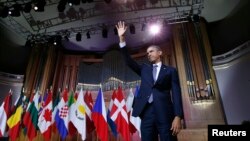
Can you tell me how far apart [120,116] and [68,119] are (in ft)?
3.65

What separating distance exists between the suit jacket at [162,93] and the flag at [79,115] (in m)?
2.66

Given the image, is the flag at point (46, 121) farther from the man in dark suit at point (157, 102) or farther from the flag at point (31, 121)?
the man in dark suit at point (157, 102)

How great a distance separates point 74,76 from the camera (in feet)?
19.6

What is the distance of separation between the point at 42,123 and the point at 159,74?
11.2ft

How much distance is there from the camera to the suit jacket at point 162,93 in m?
1.52

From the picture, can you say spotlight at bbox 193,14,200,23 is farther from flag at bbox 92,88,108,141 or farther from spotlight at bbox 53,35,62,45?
spotlight at bbox 53,35,62,45

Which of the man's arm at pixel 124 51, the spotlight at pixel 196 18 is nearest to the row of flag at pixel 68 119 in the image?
the man's arm at pixel 124 51

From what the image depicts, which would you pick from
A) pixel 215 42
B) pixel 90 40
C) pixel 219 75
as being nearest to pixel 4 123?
pixel 90 40

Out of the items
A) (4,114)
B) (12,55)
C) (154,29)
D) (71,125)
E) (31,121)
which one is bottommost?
(71,125)

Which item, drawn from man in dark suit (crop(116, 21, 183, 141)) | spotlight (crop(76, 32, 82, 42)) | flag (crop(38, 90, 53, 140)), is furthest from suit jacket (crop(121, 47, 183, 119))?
spotlight (crop(76, 32, 82, 42))

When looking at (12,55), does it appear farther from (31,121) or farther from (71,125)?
(71,125)

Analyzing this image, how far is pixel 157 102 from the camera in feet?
5.01

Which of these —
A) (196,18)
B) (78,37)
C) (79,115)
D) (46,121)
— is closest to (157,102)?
(79,115)

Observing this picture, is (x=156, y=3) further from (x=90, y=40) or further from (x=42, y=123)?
(x=42, y=123)
